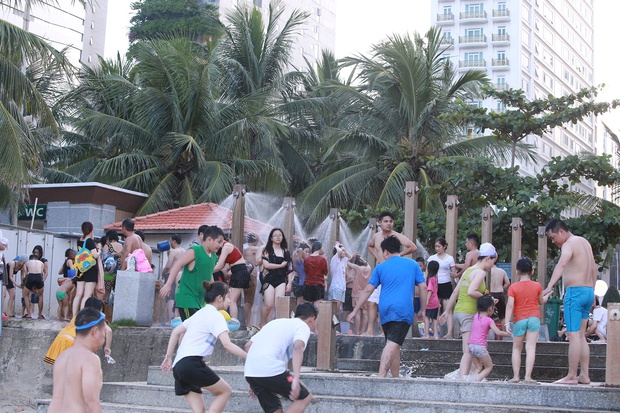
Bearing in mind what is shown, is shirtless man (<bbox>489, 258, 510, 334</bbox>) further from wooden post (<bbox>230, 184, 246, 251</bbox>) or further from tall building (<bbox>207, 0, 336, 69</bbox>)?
tall building (<bbox>207, 0, 336, 69</bbox>)

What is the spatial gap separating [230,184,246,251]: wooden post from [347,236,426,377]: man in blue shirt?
5862 millimetres

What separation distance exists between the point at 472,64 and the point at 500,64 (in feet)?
9.01

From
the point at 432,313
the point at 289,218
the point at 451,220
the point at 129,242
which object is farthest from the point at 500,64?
the point at 129,242

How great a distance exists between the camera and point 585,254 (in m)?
10.0

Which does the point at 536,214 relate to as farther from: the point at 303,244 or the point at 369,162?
the point at 369,162

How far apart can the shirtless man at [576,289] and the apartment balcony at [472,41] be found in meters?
72.3

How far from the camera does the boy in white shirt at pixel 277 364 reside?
809 cm

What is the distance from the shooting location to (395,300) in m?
9.98

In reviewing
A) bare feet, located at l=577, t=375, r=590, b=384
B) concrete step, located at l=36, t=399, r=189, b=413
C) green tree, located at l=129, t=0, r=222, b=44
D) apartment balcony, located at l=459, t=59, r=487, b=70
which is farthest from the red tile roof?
apartment balcony, located at l=459, t=59, r=487, b=70

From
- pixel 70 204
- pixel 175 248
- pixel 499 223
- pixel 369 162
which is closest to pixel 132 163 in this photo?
pixel 70 204

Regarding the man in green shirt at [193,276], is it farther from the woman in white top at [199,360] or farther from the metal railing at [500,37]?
the metal railing at [500,37]

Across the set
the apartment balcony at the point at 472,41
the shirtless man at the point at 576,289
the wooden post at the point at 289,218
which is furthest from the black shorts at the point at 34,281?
the apartment balcony at the point at 472,41

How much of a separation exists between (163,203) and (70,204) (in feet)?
13.5

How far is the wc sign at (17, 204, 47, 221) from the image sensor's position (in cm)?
2595
